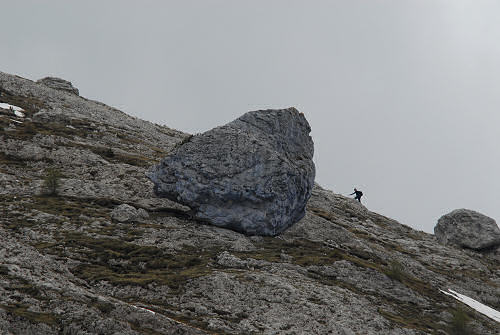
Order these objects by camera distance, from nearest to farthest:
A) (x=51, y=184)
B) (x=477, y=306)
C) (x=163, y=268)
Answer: (x=163, y=268) < (x=51, y=184) < (x=477, y=306)

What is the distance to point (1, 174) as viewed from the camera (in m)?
47.8

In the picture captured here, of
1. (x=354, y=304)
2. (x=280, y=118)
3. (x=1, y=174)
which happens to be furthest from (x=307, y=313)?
(x=1, y=174)

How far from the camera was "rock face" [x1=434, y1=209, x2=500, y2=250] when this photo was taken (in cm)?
7975

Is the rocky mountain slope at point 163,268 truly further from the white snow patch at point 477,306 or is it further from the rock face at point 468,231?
the rock face at point 468,231

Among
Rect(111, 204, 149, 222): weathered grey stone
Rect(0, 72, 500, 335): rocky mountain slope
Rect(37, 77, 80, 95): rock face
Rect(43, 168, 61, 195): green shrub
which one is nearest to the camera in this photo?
Rect(0, 72, 500, 335): rocky mountain slope

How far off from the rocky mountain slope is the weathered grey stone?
13 centimetres

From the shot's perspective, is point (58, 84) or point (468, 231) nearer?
point (468, 231)

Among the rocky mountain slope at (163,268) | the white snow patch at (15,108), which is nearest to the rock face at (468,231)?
the rocky mountain slope at (163,268)

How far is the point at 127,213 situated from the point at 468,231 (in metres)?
65.5

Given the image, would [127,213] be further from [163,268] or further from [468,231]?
[468,231]

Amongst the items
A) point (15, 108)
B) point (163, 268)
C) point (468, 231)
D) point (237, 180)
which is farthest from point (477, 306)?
point (15, 108)

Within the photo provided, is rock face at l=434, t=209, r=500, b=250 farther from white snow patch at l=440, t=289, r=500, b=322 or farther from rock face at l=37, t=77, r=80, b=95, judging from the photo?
rock face at l=37, t=77, r=80, b=95

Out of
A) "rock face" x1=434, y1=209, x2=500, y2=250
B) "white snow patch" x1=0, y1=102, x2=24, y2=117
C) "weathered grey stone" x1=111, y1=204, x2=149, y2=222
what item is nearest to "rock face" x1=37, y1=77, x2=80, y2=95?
"white snow patch" x1=0, y1=102, x2=24, y2=117

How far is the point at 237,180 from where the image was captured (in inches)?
1898
